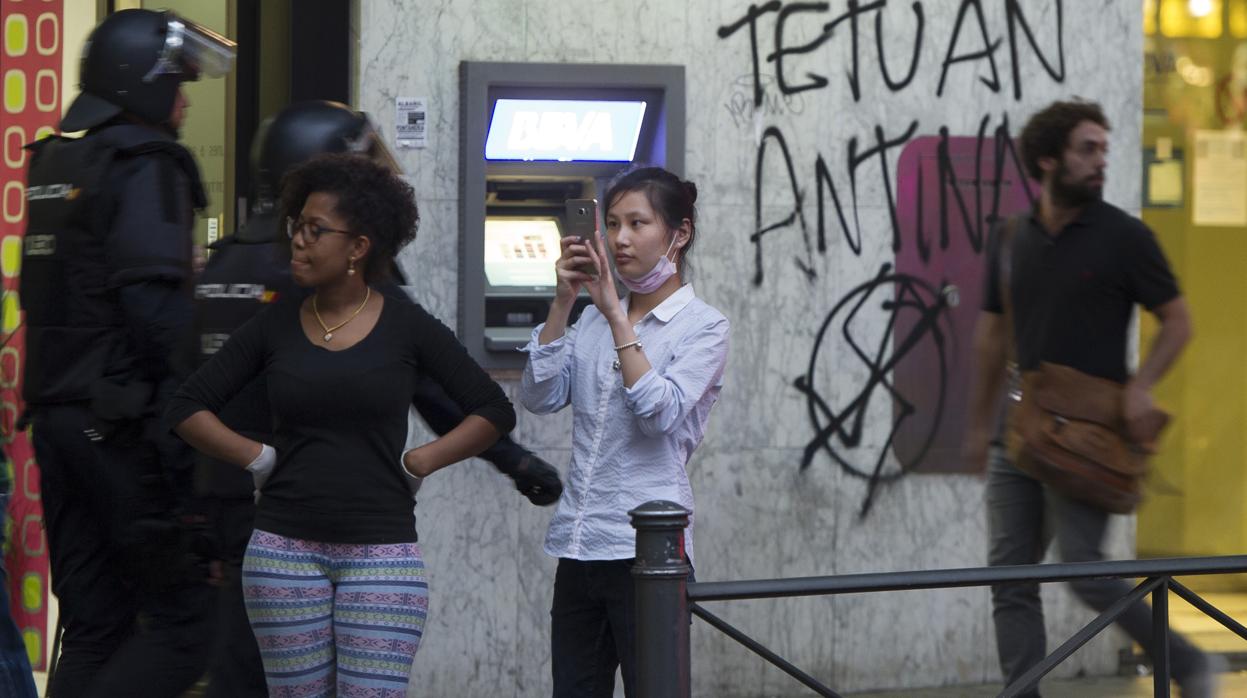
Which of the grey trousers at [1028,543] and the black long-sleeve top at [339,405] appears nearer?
the black long-sleeve top at [339,405]

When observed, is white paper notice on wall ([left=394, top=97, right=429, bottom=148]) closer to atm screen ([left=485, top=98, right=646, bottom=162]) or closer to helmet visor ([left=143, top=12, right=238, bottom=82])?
atm screen ([left=485, top=98, right=646, bottom=162])

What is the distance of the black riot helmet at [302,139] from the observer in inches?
148

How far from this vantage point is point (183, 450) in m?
3.75

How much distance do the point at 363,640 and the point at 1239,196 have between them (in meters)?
5.51

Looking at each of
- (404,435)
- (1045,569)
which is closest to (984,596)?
(1045,569)

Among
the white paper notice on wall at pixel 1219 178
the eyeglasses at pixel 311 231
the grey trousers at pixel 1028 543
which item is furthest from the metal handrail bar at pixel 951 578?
the white paper notice on wall at pixel 1219 178

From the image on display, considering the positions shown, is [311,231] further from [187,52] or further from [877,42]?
[877,42]

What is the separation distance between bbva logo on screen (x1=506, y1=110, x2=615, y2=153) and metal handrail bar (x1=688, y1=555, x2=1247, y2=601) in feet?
9.42

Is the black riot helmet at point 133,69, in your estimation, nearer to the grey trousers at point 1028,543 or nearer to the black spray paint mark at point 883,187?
the grey trousers at point 1028,543

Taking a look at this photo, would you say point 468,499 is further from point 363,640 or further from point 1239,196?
point 1239,196

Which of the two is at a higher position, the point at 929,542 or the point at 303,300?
the point at 303,300

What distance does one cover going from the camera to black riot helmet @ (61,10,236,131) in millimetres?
3896

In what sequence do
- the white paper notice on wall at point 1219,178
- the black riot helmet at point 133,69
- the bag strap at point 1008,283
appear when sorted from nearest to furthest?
the black riot helmet at point 133,69 → the bag strap at point 1008,283 → the white paper notice on wall at point 1219,178

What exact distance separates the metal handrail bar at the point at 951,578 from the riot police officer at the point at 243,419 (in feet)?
2.25
